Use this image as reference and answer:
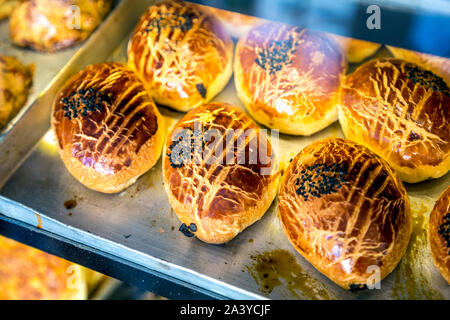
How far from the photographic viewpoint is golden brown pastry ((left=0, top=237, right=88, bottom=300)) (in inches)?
109

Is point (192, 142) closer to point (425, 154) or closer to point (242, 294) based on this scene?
point (242, 294)

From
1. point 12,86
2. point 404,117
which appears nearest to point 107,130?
point 12,86

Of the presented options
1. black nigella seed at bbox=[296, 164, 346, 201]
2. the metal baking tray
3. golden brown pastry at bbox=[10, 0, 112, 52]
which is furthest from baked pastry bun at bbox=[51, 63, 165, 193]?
black nigella seed at bbox=[296, 164, 346, 201]

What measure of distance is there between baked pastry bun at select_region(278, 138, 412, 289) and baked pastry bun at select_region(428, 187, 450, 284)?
0.13m

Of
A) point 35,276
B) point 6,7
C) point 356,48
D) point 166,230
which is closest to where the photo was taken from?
point 166,230

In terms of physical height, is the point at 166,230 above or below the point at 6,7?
below

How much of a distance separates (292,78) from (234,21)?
896 mm

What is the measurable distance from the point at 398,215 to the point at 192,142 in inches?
50.9

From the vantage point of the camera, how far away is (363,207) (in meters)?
2.09

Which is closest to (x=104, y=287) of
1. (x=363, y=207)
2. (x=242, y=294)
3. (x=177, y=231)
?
(x=177, y=231)

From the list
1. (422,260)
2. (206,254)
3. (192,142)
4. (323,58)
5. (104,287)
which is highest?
(323,58)

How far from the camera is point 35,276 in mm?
2820

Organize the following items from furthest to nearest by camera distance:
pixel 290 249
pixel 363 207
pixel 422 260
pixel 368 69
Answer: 1. pixel 368 69
2. pixel 290 249
3. pixel 422 260
4. pixel 363 207

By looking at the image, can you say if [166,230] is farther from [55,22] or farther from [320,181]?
[55,22]
